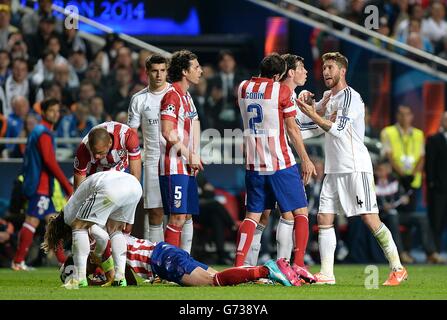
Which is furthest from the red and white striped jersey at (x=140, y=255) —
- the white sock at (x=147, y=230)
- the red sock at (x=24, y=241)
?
the red sock at (x=24, y=241)

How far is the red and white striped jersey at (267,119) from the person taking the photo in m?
12.7

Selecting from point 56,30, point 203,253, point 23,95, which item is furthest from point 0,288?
point 56,30

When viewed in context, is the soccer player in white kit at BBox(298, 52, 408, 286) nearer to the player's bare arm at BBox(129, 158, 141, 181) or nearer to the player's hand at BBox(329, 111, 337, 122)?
the player's hand at BBox(329, 111, 337, 122)

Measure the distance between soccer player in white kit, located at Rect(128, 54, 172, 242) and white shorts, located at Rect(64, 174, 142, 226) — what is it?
1.84m

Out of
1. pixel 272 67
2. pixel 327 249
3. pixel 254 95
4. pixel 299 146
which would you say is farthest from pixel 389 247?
pixel 272 67

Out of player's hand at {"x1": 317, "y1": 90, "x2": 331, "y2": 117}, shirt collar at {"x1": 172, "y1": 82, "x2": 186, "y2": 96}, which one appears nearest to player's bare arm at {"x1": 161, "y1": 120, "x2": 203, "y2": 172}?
shirt collar at {"x1": 172, "y1": 82, "x2": 186, "y2": 96}

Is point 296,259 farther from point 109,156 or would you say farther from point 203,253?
point 203,253

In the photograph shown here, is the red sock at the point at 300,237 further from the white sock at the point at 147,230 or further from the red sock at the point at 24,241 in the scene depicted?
the red sock at the point at 24,241

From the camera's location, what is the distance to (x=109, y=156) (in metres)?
12.5

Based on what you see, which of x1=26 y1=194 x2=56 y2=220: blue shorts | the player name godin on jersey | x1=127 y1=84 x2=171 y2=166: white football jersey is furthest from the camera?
x1=26 y1=194 x2=56 y2=220: blue shorts

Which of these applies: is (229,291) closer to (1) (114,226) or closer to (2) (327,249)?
(1) (114,226)

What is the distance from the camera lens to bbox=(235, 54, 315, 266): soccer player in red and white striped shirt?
41.7 ft

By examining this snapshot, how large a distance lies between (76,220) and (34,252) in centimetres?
592

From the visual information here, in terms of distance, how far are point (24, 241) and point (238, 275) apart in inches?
211
